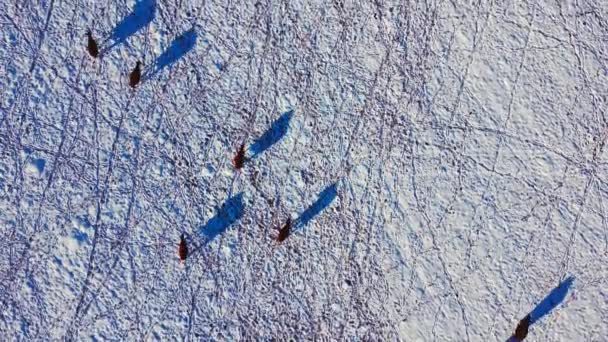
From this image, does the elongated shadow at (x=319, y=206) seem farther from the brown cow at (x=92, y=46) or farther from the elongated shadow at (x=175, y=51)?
the brown cow at (x=92, y=46)

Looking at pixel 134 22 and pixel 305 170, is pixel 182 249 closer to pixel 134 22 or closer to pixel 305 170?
pixel 305 170

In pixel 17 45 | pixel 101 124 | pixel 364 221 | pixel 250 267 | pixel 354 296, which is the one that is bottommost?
pixel 354 296

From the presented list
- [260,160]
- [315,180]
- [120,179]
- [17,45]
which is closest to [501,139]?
[315,180]

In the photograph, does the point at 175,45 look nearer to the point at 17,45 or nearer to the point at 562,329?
the point at 17,45

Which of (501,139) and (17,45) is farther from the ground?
(17,45)

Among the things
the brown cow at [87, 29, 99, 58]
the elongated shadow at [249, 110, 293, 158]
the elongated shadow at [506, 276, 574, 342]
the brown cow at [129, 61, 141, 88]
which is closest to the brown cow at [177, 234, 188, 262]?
the elongated shadow at [249, 110, 293, 158]

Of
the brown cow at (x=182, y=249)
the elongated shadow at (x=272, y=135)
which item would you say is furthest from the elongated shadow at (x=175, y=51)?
the brown cow at (x=182, y=249)
